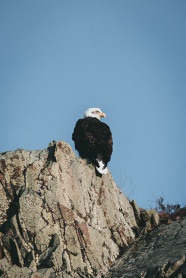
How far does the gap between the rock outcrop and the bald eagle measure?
8.55 ft

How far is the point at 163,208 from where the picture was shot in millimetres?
19016

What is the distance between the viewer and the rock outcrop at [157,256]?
551 inches

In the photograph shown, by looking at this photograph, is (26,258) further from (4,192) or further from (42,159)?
(42,159)

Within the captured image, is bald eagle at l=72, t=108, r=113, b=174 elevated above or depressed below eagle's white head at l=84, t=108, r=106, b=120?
below

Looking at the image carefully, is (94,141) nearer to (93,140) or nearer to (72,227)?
(93,140)

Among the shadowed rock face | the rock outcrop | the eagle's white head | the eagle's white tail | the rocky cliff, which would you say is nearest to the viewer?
the rock outcrop

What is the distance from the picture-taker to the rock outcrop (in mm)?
13984

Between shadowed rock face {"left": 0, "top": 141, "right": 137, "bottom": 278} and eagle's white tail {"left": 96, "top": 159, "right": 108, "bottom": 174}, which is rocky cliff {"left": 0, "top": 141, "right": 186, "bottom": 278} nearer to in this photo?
shadowed rock face {"left": 0, "top": 141, "right": 137, "bottom": 278}

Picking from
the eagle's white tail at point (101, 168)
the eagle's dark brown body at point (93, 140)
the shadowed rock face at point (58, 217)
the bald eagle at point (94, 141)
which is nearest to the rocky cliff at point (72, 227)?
the shadowed rock face at point (58, 217)

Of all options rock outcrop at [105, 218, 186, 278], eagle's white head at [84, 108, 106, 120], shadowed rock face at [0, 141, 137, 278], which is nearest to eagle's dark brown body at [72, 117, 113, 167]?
shadowed rock face at [0, 141, 137, 278]

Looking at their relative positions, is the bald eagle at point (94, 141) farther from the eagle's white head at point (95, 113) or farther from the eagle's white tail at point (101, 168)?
the eagle's white head at point (95, 113)

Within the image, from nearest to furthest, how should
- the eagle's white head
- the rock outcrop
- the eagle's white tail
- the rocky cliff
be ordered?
the rock outcrop < the rocky cliff < the eagle's white tail < the eagle's white head

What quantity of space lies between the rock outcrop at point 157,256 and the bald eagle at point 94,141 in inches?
103

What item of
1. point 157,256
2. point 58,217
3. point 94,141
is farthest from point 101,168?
point 157,256
